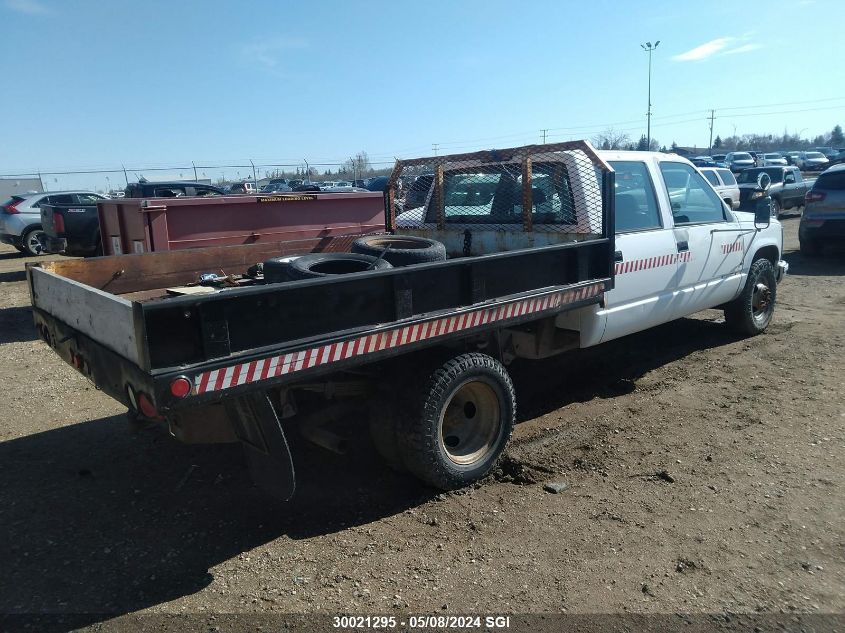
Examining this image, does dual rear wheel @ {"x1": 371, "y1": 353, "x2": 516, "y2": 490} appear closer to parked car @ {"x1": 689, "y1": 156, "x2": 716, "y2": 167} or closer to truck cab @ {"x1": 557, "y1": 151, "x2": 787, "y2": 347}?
truck cab @ {"x1": 557, "y1": 151, "x2": 787, "y2": 347}

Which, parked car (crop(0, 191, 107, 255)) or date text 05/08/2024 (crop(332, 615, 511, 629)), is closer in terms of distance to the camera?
date text 05/08/2024 (crop(332, 615, 511, 629))

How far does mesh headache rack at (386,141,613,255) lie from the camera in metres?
4.83

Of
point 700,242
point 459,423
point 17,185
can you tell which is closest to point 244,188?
point 17,185

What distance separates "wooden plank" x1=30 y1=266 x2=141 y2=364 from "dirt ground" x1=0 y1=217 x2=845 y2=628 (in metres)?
1.19

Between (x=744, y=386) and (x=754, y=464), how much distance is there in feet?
5.29

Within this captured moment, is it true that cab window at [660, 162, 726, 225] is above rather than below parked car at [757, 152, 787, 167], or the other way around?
below

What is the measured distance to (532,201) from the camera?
16.7 feet

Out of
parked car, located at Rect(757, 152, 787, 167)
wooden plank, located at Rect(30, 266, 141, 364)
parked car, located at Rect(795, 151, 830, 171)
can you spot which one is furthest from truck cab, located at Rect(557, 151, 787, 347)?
parked car, located at Rect(795, 151, 830, 171)

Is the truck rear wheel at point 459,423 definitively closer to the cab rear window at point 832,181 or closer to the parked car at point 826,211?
the parked car at point 826,211

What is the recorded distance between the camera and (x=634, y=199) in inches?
210

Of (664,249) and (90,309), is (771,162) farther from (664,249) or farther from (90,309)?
(90,309)

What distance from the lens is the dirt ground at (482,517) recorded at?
3006 mm

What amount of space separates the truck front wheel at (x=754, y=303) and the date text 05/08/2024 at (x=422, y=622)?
17.5 ft

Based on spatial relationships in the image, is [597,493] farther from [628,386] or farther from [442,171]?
[442,171]
